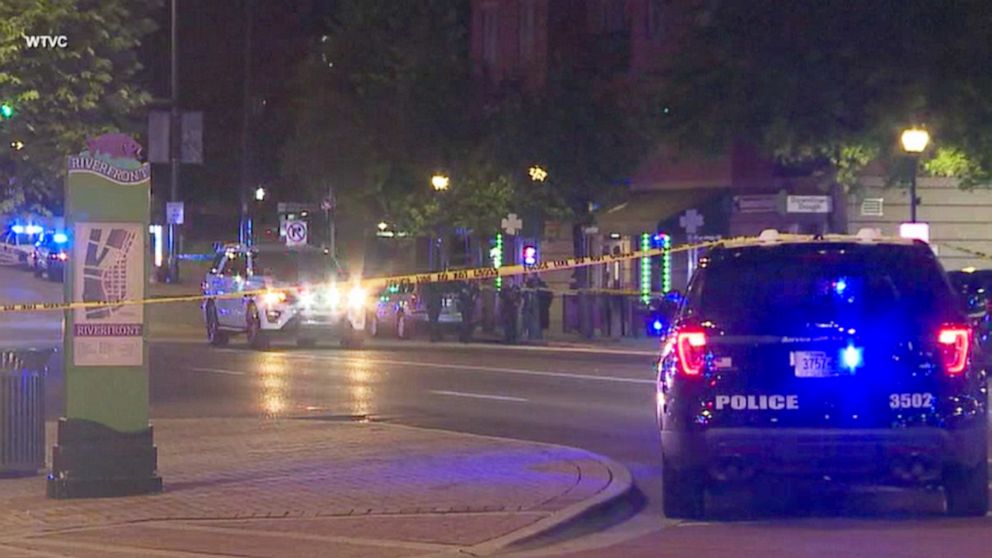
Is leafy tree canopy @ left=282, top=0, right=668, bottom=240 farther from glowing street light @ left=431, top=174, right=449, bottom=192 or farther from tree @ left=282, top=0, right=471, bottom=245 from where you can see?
glowing street light @ left=431, top=174, right=449, bottom=192

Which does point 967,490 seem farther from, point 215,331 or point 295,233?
point 295,233

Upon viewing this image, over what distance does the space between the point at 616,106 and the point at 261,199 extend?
32.4m

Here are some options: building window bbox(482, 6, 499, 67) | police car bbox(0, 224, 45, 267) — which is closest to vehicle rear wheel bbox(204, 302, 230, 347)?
building window bbox(482, 6, 499, 67)

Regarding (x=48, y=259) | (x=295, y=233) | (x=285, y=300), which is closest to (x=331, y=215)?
(x=48, y=259)

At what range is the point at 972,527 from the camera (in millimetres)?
11633

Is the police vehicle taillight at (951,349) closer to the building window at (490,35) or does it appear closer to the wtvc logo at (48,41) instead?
the wtvc logo at (48,41)

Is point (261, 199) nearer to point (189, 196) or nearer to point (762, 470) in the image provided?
point (189, 196)

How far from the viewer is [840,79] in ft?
112

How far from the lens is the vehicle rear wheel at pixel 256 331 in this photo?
32.6m

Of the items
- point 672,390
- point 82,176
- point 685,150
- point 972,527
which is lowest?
point 972,527

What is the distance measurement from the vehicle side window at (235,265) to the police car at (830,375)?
22582 millimetres

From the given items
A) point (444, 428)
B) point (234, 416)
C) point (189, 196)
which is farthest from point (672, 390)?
point (189, 196)

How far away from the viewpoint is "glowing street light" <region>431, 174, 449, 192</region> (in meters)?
46.4

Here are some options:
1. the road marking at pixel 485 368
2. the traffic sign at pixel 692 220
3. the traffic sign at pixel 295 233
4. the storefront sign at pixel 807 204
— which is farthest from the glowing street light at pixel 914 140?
the traffic sign at pixel 295 233
